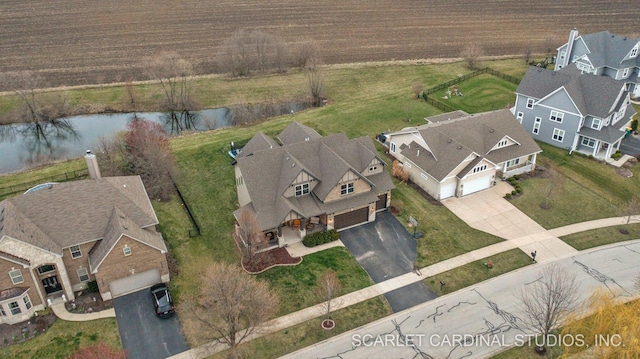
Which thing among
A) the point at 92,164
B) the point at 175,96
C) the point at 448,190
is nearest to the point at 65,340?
the point at 92,164

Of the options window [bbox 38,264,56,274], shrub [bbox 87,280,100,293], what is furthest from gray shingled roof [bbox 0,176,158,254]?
shrub [bbox 87,280,100,293]

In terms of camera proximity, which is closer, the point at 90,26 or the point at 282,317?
the point at 282,317

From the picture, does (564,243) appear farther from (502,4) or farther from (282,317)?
(502,4)

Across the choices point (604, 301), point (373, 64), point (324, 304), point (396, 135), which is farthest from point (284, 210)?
point (373, 64)

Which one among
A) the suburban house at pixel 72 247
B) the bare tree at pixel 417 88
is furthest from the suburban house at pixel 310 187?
the bare tree at pixel 417 88

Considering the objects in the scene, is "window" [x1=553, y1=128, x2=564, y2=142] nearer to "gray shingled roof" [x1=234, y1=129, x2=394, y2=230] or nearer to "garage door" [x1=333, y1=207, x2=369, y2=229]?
"gray shingled roof" [x1=234, y1=129, x2=394, y2=230]

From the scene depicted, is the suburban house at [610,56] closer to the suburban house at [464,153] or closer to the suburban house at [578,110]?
the suburban house at [578,110]
